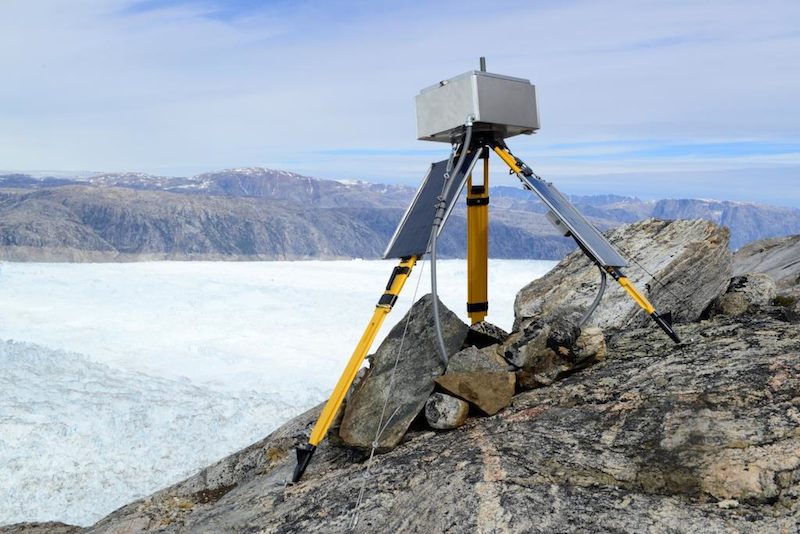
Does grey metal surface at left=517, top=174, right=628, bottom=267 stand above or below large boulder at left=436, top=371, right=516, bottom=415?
above

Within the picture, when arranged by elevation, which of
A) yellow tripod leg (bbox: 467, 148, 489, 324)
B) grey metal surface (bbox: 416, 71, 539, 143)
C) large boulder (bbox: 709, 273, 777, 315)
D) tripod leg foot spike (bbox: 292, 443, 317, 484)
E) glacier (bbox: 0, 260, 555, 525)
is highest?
grey metal surface (bbox: 416, 71, 539, 143)

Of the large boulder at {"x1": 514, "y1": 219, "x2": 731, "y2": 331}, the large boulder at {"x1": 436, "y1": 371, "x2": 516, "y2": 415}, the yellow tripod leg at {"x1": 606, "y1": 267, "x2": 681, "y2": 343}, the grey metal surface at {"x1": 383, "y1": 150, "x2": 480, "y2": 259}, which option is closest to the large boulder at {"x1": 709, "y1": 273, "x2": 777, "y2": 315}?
the large boulder at {"x1": 514, "y1": 219, "x2": 731, "y2": 331}

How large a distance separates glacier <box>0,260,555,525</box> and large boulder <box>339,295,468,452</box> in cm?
136

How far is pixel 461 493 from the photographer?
552 cm

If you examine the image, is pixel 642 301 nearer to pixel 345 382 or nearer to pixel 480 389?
pixel 480 389

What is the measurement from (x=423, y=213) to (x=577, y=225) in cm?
203

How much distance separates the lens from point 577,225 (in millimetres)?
8195

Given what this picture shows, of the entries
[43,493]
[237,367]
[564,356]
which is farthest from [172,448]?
[564,356]

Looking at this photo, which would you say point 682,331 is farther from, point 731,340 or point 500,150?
point 500,150

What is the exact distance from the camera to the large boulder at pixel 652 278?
37.4ft

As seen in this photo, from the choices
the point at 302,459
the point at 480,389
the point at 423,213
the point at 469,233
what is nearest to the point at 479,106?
the point at 423,213

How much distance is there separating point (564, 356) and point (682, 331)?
2202mm

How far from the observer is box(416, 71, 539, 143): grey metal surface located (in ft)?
26.0

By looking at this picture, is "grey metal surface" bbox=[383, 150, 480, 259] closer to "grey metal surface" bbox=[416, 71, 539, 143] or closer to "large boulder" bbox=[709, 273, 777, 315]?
"grey metal surface" bbox=[416, 71, 539, 143]
